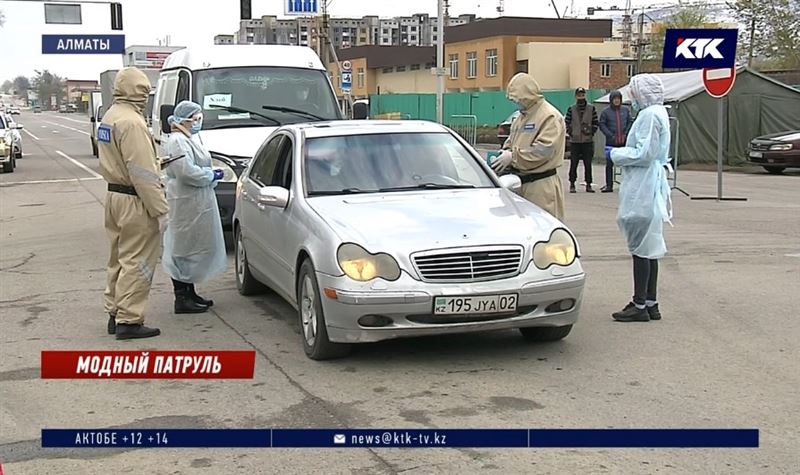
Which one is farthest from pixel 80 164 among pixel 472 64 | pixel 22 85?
pixel 22 85

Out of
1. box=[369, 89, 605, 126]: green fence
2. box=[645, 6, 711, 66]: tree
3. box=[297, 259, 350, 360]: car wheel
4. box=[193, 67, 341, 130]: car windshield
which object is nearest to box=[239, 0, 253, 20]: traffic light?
box=[193, 67, 341, 130]: car windshield

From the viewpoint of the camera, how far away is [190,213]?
8008 mm

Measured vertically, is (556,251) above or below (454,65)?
below

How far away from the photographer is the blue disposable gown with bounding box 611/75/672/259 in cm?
726

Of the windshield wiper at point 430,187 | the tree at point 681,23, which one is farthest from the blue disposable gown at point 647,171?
the tree at point 681,23

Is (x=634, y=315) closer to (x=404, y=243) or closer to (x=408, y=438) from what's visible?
(x=404, y=243)

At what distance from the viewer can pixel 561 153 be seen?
7980 millimetres

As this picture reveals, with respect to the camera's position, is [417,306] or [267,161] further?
[267,161]

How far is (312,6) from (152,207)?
108ft

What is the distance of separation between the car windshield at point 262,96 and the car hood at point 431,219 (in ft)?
16.8

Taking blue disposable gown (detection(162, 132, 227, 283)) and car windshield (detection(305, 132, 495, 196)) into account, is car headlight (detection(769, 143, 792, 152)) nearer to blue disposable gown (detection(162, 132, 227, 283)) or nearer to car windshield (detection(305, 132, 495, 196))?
car windshield (detection(305, 132, 495, 196))

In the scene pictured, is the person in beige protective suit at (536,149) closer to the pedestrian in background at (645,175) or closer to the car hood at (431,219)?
the pedestrian in background at (645,175)

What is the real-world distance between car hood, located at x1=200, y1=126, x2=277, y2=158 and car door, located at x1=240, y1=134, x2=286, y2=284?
2059 mm

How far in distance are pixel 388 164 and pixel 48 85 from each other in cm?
13848
